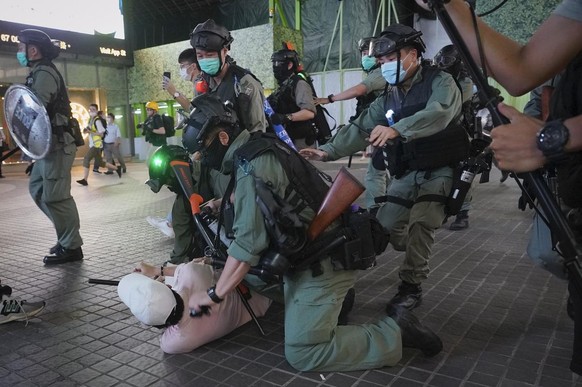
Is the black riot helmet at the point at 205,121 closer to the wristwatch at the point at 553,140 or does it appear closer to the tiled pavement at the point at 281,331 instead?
the tiled pavement at the point at 281,331

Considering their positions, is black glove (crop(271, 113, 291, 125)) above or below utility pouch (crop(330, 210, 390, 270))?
above

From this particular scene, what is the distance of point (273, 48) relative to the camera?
13.9 m

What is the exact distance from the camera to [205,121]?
2.66m

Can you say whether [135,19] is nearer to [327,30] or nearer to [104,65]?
[104,65]

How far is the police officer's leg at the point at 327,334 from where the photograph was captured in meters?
2.35

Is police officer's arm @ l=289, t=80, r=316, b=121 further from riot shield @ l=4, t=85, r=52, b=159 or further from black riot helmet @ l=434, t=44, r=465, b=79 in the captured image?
riot shield @ l=4, t=85, r=52, b=159

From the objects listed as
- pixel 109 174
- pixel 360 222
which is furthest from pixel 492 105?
pixel 109 174

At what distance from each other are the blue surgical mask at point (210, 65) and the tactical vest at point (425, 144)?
5.16 feet

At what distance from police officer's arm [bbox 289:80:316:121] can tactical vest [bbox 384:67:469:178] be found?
1.69 meters

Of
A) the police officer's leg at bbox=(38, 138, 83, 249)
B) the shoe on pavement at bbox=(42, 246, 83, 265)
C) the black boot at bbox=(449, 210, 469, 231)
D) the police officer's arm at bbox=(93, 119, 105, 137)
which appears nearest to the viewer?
the police officer's leg at bbox=(38, 138, 83, 249)

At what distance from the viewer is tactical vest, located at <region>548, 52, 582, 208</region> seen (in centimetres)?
143

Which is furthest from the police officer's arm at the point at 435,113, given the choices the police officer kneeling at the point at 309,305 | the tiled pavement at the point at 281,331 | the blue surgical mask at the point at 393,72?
the tiled pavement at the point at 281,331

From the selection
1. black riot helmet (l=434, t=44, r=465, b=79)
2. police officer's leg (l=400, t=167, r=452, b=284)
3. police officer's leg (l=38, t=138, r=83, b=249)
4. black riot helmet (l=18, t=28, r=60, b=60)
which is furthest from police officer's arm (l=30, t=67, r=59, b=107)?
black riot helmet (l=434, t=44, r=465, b=79)

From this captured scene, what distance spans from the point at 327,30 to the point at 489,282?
13618 mm
